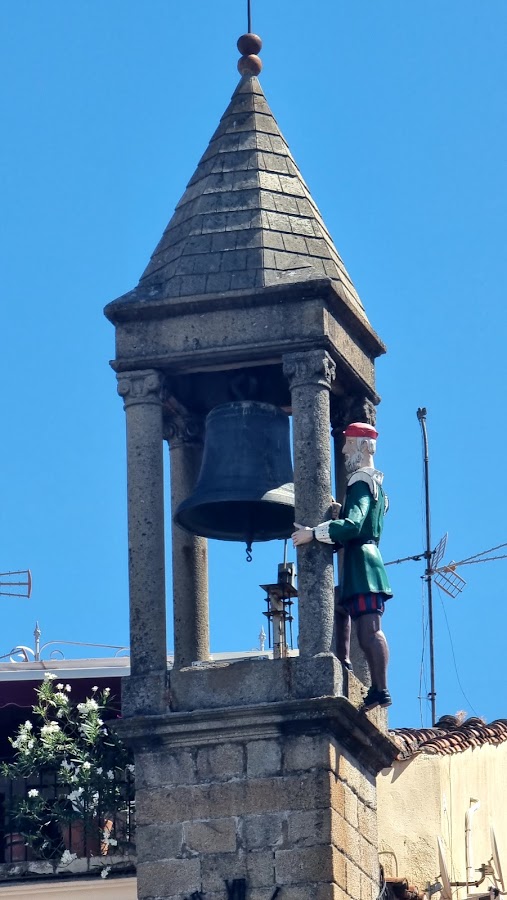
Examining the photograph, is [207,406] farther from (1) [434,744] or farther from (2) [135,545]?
(1) [434,744]

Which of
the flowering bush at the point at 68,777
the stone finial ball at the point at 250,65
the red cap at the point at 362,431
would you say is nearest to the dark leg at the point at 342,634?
the red cap at the point at 362,431

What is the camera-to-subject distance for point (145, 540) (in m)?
21.2

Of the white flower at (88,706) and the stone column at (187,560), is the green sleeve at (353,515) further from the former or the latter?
the white flower at (88,706)

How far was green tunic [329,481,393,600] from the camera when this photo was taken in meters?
21.0

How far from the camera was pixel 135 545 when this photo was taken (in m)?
21.2

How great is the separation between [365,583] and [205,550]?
1.79 metres

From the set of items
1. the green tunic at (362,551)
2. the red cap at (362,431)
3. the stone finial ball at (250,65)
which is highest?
the stone finial ball at (250,65)

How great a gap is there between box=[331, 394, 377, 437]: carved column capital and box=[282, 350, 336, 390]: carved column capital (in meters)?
1.18

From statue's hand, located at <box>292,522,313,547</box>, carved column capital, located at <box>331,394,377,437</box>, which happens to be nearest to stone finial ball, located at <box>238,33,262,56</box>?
carved column capital, located at <box>331,394,377,437</box>

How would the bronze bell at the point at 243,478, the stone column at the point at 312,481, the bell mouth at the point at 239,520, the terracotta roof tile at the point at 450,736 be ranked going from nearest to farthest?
1. the stone column at the point at 312,481
2. the bronze bell at the point at 243,478
3. the bell mouth at the point at 239,520
4. the terracotta roof tile at the point at 450,736

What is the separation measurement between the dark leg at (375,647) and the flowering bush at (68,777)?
1798 millimetres

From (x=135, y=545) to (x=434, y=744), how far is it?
3.50 m

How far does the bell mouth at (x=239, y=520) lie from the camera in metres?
21.9

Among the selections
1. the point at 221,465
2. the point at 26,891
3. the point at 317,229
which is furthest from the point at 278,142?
the point at 26,891
